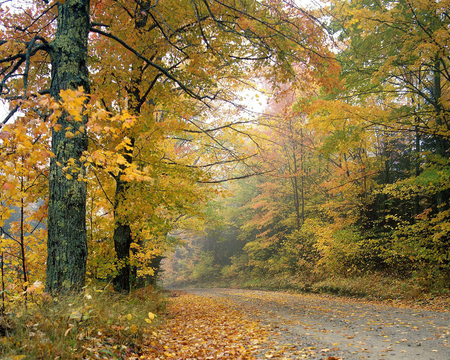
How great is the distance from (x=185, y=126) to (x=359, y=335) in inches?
231

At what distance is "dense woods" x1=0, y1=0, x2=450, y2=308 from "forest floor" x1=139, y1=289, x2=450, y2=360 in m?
2.07

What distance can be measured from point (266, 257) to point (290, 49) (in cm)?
1901

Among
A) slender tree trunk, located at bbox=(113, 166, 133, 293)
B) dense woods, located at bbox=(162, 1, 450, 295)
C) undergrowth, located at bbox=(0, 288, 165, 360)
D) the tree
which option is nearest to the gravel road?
undergrowth, located at bbox=(0, 288, 165, 360)

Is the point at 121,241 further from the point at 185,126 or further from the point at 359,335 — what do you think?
the point at 359,335

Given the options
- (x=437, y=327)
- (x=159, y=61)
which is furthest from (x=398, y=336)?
(x=159, y=61)

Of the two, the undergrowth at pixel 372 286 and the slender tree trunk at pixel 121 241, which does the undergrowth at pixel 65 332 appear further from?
the undergrowth at pixel 372 286

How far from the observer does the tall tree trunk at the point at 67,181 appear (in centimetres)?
381

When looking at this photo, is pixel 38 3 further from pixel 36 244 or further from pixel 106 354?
pixel 106 354

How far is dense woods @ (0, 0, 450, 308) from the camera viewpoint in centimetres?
390

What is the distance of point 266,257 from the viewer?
2244 centimetres

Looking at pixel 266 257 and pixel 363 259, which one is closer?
pixel 363 259

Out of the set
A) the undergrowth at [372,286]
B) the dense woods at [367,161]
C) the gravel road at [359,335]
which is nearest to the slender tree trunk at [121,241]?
the gravel road at [359,335]

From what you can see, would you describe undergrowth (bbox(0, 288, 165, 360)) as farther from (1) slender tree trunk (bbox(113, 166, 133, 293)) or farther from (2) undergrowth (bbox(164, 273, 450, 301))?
(2) undergrowth (bbox(164, 273, 450, 301))

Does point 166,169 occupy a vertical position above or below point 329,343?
above
